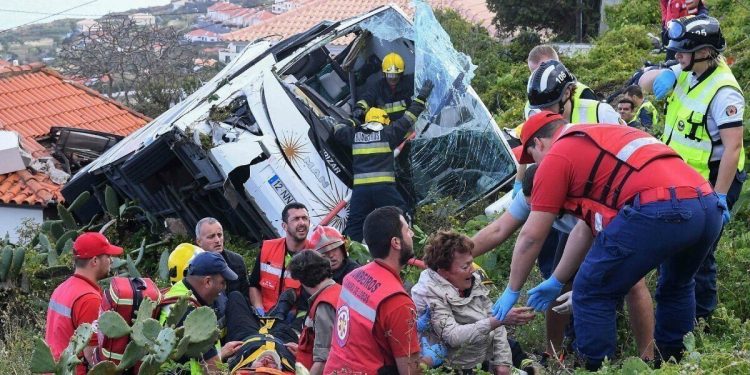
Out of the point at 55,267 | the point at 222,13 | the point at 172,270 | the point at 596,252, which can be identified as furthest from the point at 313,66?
the point at 222,13

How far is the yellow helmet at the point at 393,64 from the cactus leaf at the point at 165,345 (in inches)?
203

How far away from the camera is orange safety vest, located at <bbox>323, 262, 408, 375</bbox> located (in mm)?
4645

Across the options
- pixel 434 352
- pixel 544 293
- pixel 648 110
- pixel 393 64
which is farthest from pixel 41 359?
pixel 648 110

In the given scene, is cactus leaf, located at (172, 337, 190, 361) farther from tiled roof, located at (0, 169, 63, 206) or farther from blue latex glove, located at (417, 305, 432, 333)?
tiled roof, located at (0, 169, 63, 206)

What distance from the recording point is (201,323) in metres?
5.22

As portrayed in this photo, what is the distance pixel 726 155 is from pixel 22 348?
5147 mm

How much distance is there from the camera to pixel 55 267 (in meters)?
9.70

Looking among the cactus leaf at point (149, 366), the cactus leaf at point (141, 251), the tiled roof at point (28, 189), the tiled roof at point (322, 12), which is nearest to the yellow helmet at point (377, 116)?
the cactus leaf at point (141, 251)

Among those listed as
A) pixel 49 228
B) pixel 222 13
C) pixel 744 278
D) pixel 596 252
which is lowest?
pixel 222 13

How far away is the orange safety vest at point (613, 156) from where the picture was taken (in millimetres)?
4617

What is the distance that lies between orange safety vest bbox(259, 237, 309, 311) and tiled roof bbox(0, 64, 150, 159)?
1149 cm

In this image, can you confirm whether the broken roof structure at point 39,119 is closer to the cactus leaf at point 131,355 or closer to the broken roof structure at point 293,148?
the broken roof structure at point 293,148

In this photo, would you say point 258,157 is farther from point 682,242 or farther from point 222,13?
point 222,13

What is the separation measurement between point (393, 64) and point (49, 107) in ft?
38.8
